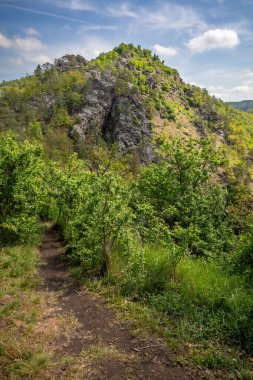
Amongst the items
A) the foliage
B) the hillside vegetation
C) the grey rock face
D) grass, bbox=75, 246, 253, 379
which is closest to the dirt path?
grass, bbox=75, 246, 253, 379

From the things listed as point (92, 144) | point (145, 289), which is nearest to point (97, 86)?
point (92, 144)

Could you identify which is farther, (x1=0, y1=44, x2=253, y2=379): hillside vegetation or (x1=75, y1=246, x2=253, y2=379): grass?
(x1=0, y1=44, x2=253, y2=379): hillside vegetation

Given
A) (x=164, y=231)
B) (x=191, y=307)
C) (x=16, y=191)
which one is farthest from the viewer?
(x=16, y=191)

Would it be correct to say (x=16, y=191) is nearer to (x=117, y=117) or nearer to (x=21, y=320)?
(x=21, y=320)

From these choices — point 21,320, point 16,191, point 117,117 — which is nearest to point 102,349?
point 21,320

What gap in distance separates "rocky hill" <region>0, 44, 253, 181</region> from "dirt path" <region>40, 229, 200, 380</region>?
34510 mm

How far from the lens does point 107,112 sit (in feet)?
292

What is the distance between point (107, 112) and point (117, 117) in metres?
3.68

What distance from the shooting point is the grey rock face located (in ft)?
272

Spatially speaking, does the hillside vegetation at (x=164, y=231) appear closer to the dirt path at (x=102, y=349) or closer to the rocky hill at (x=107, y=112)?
the dirt path at (x=102, y=349)

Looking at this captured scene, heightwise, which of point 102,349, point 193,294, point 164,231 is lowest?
point 102,349

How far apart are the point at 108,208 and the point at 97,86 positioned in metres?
85.1

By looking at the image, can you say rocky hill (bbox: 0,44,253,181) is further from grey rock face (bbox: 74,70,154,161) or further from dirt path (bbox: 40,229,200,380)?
dirt path (bbox: 40,229,200,380)

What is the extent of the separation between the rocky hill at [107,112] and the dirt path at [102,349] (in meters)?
34.5
